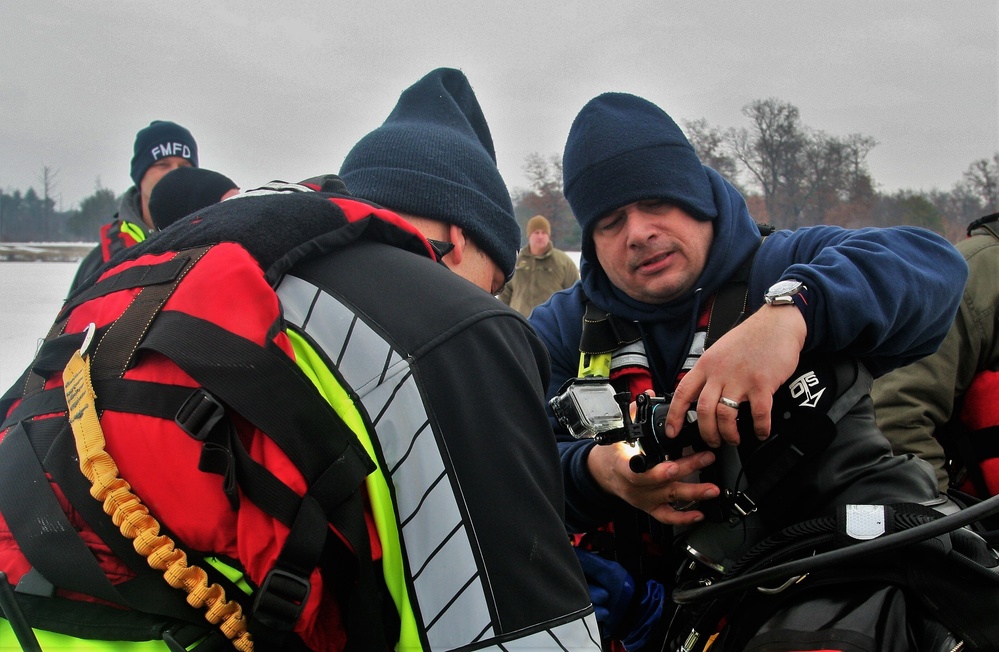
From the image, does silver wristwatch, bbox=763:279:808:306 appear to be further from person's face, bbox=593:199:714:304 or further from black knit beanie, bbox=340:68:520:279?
black knit beanie, bbox=340:68:520:279

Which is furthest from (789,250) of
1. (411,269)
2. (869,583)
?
(411,269)

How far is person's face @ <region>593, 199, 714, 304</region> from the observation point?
1867 millimetres

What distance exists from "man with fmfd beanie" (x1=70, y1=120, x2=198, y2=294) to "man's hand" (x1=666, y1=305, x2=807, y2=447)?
396cm

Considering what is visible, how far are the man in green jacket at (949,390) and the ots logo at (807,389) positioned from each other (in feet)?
2.74

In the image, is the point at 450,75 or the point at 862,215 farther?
the point at 862,215

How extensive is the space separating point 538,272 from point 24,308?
6746 millimetres

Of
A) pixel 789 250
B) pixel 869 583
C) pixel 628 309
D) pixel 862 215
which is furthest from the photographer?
pixel 862 215

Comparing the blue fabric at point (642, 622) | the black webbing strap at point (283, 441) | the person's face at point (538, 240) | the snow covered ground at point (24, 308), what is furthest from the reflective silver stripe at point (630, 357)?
the person's face at point (538, 240)

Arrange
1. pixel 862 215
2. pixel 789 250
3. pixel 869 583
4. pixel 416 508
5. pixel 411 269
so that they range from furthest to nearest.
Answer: pixel 862 215 < pixel 789 250 < pixel 869 583 < pixel 411 269 < pixel 416 508

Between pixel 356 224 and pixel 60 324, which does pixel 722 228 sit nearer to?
pixel 356 224

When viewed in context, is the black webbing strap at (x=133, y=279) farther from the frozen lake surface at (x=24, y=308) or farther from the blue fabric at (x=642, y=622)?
the frozen lake surface at (x=24, y=308)

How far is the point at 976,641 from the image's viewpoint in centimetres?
111

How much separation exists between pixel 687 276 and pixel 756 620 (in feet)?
2.92

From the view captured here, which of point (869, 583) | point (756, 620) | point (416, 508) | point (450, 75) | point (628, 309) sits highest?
point (450, 75)
